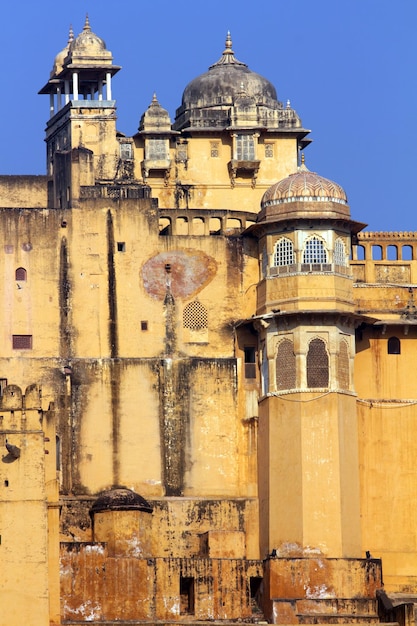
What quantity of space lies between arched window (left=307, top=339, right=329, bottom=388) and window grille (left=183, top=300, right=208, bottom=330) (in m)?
3.67

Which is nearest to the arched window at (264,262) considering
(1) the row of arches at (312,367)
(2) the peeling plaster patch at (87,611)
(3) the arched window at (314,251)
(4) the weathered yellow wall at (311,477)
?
(3) the arched window at (314,251)

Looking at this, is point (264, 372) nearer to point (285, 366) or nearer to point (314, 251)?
point (285, 366)

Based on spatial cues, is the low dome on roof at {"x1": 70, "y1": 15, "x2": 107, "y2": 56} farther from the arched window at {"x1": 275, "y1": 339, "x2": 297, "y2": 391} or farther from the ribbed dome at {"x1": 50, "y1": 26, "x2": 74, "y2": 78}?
the arched window at {"x1": 275, "y1": 339, "x2": 297, "y2": 391}

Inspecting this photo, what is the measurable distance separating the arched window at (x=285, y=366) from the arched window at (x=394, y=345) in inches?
146

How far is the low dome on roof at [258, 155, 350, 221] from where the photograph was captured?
7156cm

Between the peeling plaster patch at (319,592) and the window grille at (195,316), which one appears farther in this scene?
the window grille at (195,316)

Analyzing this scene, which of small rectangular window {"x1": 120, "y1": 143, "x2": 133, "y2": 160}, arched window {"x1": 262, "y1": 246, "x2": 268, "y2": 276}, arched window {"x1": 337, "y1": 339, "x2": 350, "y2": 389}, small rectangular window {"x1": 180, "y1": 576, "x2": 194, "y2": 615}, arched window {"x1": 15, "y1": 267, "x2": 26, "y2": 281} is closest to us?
small rectangular window {"x1": 180, "y1": 576, "x2": 194, "y2": 615}

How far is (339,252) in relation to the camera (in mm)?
71875

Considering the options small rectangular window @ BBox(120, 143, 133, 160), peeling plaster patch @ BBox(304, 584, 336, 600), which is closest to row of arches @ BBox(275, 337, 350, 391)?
peeling plaster patch @ BBox(304, 584, 336, 600)

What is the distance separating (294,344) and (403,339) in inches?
161

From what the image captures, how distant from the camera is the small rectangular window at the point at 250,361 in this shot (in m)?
72.4

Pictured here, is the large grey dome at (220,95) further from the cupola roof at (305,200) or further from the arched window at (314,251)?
the arched window at (314,251)

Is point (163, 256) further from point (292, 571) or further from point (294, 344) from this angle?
point (292, 571)

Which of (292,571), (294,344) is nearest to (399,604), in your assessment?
(292,571)
